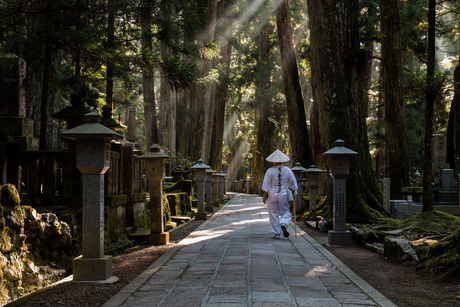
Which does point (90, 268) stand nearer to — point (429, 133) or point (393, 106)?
point (429, 133)

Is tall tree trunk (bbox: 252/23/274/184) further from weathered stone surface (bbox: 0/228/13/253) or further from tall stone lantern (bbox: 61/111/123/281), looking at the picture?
weathered stone surface (bbox: 0/228/13/253)

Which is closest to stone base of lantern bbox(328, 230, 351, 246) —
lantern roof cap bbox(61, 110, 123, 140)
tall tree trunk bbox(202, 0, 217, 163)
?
lantern roof cap bbox(61, 110, 123, 140)

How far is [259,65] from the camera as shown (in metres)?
31.5

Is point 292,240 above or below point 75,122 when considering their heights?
below

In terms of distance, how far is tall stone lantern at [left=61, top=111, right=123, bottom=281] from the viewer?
16.9 feet

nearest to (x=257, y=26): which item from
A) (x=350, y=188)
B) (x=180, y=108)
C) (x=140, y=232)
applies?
(x=180, y=108)

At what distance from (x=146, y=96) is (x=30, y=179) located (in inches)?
644

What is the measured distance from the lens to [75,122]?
29.1ft

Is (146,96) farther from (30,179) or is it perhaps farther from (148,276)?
(148,276)

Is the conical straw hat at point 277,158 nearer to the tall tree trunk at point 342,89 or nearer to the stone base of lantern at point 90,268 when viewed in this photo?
the tall tree trunk at point 342,89

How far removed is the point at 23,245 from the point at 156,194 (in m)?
3.05

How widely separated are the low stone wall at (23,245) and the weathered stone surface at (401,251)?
514 centimetres

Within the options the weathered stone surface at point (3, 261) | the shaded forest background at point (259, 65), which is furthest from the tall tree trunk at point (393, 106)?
the weathered stone surface at point (3, 261)

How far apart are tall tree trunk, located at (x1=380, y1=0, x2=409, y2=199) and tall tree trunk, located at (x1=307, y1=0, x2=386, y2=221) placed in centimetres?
503
